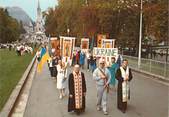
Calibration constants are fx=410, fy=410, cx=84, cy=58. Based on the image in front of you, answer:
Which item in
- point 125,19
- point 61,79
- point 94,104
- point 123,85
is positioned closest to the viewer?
point 123,85

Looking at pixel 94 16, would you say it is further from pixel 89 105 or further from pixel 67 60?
pixel 89 105

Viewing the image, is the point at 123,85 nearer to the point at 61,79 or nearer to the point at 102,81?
the point at 102,81

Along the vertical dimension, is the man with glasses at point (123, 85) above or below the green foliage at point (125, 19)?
below

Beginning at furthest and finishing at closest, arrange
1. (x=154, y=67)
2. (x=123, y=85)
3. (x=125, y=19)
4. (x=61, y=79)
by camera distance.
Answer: (x=125, y=19), (x=154, y=67), (x=61, y=79), (x=123, y=85)

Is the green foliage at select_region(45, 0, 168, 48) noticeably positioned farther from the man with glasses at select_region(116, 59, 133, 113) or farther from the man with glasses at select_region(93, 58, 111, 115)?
the man with glasses at select_region(93, 58, 111, 115)

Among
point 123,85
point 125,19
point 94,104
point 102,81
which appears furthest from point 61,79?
point 125,19

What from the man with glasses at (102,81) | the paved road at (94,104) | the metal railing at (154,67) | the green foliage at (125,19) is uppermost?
the green foliage at (125,19)

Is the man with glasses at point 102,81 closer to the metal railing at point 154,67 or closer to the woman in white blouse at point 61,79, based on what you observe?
the woman in white blouse at point 61,79

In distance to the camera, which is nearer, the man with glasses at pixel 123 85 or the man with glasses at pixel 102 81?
the man with glasses at pixel 102 81

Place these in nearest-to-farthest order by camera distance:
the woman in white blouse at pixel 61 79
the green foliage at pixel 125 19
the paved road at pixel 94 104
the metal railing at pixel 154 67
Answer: the paved road at pixel 94 104
the woman in white blouse at pixel 61 79
the metal railing at pixel 154 67
the green foliage at pixel 125 19

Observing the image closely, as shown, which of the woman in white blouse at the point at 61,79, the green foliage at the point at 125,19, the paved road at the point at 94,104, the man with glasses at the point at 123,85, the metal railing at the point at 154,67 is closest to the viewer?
the paved road at the point at 94,104

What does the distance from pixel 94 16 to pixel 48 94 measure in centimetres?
3509

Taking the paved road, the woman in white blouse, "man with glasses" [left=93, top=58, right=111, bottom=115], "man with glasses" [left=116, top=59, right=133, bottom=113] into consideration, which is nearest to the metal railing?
the paved road

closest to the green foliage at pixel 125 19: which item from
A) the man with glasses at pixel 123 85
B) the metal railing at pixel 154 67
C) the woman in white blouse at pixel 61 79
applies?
the metal railing at pixel 154 67
